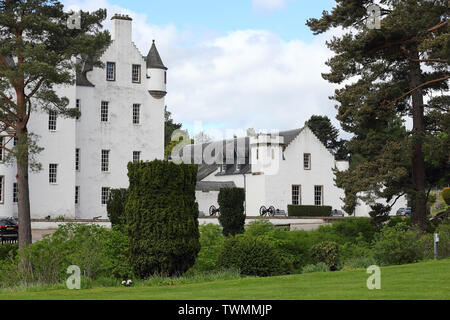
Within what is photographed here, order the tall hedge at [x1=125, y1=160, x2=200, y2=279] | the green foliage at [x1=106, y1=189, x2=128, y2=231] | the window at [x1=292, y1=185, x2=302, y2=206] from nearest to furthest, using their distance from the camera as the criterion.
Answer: the tall hedge at [x1=125, y1=160, x2=200, y2=279] < the green foliage at [x1=106, y1=189, x2=128, y2=231] < the window at [x1=292, y1=185, x2=302, y2=206]

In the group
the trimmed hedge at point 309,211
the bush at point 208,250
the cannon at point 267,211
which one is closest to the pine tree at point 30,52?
the bush at point 208,250

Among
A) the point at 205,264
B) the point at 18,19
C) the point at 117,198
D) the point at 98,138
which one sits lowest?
the point at 205,264

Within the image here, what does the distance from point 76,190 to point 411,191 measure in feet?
96.5

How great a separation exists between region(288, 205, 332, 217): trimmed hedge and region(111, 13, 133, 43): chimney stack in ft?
72.4

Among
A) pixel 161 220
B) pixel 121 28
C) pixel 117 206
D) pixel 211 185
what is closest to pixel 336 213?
pixel 211 185

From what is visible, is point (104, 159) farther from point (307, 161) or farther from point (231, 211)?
point (231, 211)

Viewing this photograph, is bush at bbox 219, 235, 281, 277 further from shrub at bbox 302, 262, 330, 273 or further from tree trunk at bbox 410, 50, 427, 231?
tree trunk at bbox 410, 50, 427, 231

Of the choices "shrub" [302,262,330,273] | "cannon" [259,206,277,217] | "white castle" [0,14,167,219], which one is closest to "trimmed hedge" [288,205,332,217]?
"cannon" [259,206,277,217]

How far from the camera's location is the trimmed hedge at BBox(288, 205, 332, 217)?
6303cm

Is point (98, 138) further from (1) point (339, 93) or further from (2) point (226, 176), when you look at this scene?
(1) point (339, 93)

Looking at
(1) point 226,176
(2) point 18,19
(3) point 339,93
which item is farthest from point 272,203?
(2) point 18,19

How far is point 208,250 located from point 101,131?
32869 millimetres

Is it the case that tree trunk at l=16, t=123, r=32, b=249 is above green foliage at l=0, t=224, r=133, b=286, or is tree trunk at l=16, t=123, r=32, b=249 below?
above

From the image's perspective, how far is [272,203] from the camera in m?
63.0
